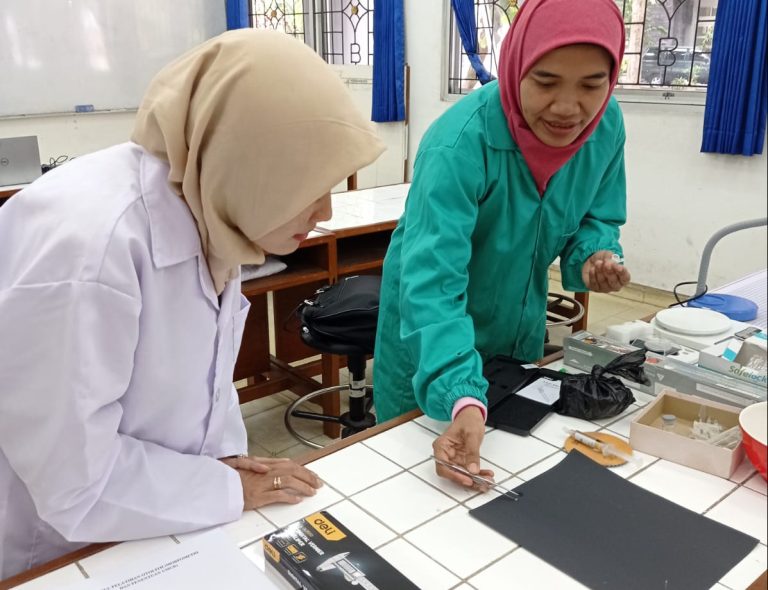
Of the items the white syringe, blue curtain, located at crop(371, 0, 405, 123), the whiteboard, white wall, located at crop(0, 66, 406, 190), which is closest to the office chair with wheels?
the white syringe

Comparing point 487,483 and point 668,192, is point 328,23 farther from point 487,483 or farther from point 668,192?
point 487,483

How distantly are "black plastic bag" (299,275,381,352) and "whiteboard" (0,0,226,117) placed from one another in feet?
12.3

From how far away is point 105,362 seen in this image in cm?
81

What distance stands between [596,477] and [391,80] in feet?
16.4

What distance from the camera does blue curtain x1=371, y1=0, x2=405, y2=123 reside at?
5.49m

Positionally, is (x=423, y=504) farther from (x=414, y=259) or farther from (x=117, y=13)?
(x=117, y=13)

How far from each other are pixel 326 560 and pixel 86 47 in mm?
5178

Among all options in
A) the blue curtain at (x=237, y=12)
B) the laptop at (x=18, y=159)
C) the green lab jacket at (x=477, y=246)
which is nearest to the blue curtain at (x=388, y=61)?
the blue curtain at (x=237, y=12)

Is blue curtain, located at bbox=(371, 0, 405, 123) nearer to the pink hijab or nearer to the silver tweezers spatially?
the pink hijab

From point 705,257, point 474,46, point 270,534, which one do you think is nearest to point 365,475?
point 270,534

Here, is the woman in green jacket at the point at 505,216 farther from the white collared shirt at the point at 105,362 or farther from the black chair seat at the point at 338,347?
the black chair seat at the point at 338,347

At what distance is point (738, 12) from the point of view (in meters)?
3.58

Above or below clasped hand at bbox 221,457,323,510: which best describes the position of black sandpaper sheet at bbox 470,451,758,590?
below

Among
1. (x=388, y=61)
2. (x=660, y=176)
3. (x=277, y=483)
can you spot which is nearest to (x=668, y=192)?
(x=660, y=176)
